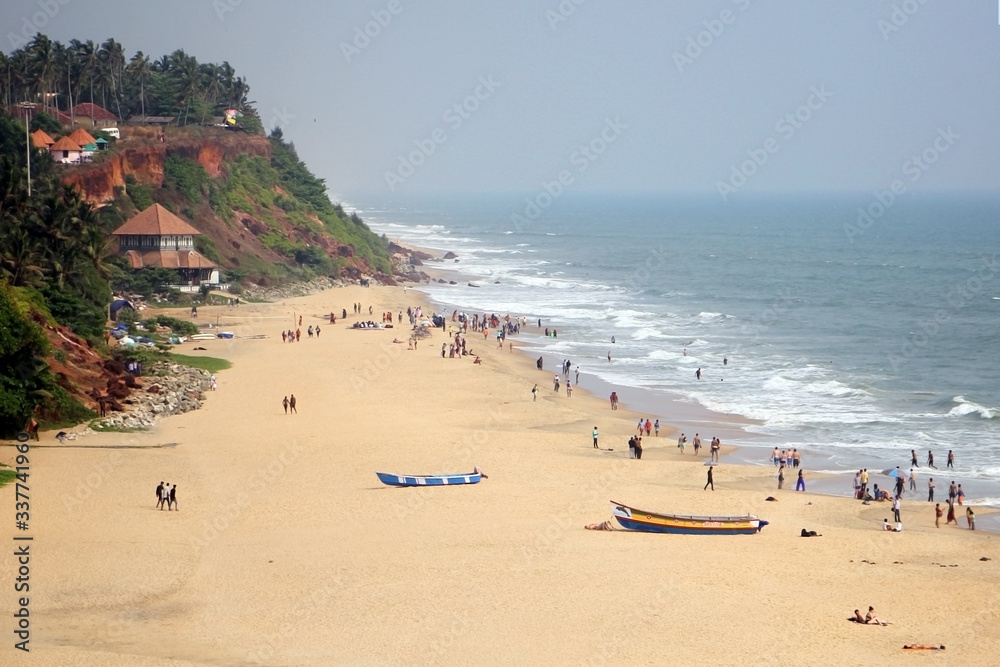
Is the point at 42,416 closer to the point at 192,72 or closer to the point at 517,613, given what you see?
the point at 517,613

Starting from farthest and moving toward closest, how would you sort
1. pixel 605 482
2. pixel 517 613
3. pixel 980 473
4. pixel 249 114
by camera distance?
pixel 249 114 < pixel 980 473 < pixel 605 482 < pixel 517 613

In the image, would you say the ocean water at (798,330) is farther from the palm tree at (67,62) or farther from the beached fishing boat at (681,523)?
the palm tree at (67,62)

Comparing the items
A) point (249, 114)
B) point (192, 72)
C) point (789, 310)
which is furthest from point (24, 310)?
point (249, 114)

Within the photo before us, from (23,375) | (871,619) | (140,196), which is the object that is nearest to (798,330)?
(140,196)

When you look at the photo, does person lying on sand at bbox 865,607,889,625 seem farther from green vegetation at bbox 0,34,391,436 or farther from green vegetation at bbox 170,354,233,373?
green vegetation at bbox 170,354,233,373

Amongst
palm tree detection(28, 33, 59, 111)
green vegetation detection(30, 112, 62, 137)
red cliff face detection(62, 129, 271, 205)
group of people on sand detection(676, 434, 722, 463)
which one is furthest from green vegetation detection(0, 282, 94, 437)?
palm tree detection(28, 33, 59, 111)

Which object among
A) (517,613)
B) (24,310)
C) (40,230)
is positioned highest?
(40,230)

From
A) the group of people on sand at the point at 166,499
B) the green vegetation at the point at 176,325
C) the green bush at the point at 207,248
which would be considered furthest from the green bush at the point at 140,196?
the group of people on sand at the point at 166,499
